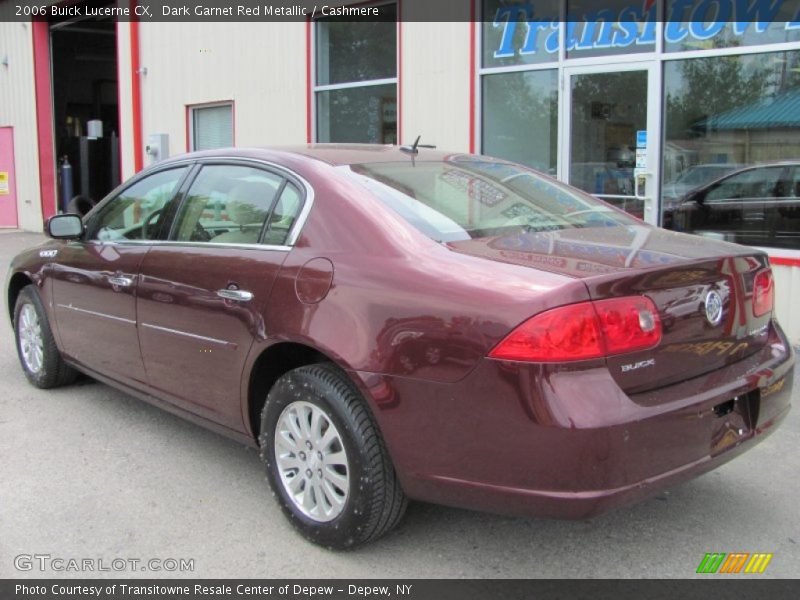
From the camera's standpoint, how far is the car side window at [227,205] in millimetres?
3656

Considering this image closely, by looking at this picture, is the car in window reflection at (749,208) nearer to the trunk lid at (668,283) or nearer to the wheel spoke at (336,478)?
the trunk lid at (668,283)

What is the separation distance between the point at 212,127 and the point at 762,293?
10466 millimetres

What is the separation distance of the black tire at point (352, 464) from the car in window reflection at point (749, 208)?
16.4 feet

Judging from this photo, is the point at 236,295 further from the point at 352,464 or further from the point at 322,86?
the point at 322,86

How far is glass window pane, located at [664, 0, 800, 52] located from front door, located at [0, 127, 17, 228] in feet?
47.4

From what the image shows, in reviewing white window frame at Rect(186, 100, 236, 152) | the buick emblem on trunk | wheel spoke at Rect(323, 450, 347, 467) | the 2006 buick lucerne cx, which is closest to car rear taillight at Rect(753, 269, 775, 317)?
the 2006 buick lucerne cx

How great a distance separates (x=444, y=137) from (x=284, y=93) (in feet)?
9.39

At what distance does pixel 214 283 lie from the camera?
3.62 metres

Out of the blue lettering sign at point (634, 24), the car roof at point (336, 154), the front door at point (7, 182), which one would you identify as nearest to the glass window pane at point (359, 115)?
the blue lettering sign at point (634, 24)

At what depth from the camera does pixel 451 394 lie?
2.68 metres

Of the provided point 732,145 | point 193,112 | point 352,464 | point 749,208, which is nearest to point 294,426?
point 352,464

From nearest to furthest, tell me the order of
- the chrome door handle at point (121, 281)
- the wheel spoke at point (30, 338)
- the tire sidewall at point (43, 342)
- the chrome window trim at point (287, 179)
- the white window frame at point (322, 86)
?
the chrome window trim at point (287, 179) < the chrome door handle at point (121, 281) < the tire sidewall at point (43, 342) < the wheel spoke at point (30, 338) < the white window frame at point (322, 86)

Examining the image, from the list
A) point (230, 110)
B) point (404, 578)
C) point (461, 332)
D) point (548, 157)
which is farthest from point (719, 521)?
point (230, 110)

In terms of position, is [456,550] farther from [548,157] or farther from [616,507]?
[548,157]
